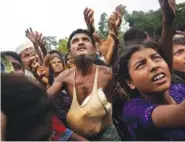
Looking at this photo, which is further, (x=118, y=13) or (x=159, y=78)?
(x=118, y=13)

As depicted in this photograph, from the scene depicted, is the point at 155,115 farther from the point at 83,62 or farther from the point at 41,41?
the point at 41,41

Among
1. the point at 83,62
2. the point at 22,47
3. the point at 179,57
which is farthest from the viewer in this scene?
the point at 22,47

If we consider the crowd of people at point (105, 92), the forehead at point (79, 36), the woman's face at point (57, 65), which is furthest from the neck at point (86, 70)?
the woman's face at point (57, 65)

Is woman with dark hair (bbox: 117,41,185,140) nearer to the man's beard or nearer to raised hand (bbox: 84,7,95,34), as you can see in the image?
the man's beard

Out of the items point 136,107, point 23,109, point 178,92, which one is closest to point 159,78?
point 136,107

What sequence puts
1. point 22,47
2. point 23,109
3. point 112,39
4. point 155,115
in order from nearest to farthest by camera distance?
point 23,109, point 155,115, point 112,39, point 22,47

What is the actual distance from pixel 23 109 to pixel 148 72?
933mm

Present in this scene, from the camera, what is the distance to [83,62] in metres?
3.32

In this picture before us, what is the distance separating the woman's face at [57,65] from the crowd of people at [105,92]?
0.80 meters

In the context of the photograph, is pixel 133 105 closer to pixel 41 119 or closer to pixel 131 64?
pixel 131 64

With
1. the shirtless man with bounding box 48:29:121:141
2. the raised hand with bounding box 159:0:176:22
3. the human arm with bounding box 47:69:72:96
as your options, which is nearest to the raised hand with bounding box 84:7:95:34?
the shirtless man with bounding box 48:29:121:141

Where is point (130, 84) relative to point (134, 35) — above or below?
below

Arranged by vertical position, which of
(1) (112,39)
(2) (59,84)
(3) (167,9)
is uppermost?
(3) (167,9)

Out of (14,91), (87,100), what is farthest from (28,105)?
(87,100)
